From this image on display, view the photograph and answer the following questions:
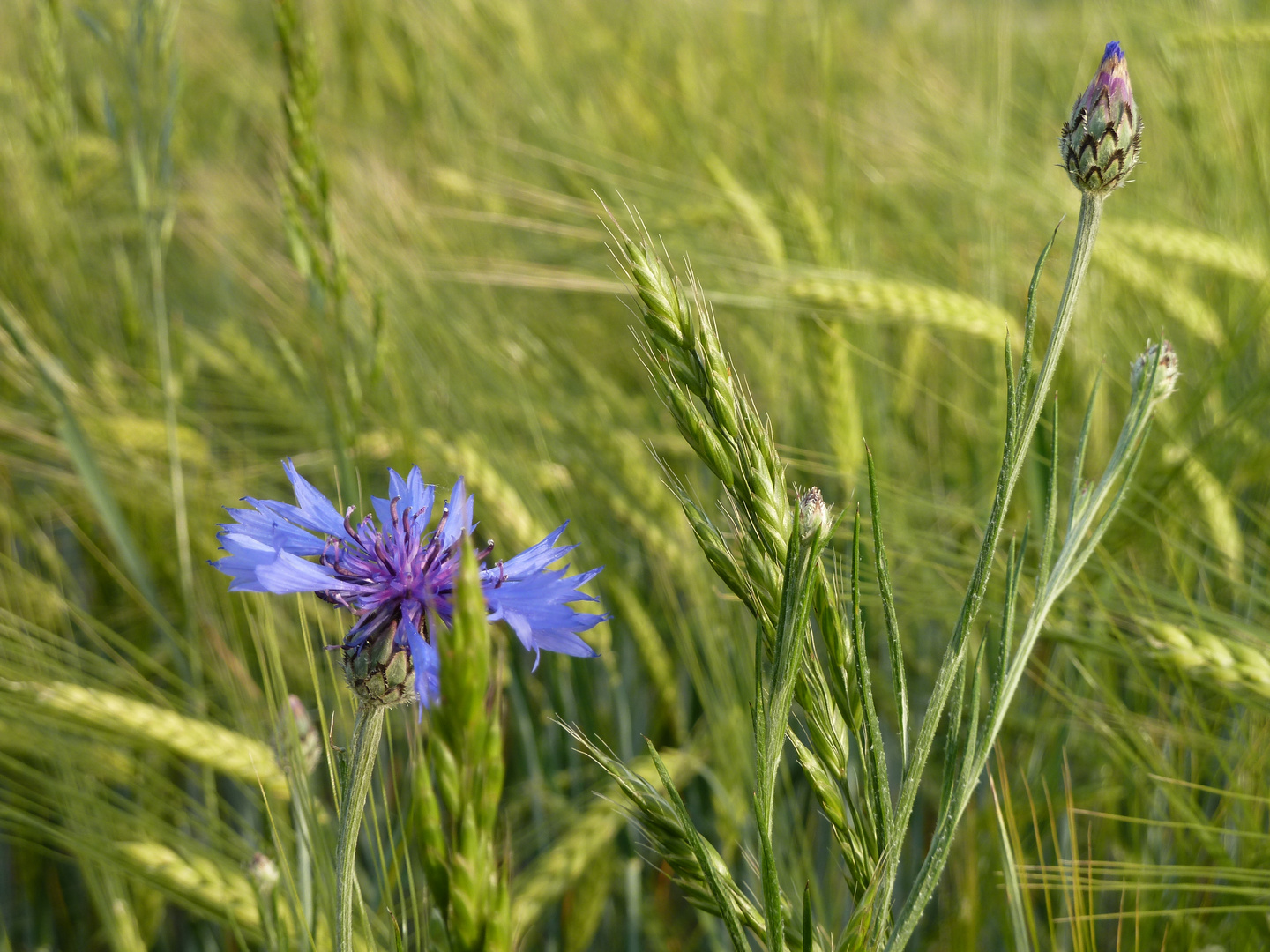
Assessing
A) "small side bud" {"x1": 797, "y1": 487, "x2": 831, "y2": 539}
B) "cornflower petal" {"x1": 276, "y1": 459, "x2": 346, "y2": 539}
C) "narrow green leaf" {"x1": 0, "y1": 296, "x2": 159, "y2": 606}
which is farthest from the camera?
"narrow green leaf" {"x1": 0, "y1": 296, "x2": 159, "y2": 606}

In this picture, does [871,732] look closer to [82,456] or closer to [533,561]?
[533,561]

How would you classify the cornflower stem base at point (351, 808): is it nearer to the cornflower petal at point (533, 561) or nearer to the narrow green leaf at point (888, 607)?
the cornflower petal at point (533, 561)

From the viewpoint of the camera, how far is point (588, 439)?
128 centimetres

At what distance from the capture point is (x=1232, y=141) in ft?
5.29

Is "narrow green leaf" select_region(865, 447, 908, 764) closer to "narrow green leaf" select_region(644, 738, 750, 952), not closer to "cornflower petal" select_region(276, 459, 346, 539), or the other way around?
"narrow green leaf" select_region(644, 738, 750, 952)

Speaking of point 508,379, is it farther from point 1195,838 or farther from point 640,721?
point 1195,838

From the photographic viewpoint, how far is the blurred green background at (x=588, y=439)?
32.2 inches

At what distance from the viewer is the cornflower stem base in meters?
0.39

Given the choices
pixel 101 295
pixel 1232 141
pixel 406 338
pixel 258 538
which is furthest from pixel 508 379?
pixel 1232 141

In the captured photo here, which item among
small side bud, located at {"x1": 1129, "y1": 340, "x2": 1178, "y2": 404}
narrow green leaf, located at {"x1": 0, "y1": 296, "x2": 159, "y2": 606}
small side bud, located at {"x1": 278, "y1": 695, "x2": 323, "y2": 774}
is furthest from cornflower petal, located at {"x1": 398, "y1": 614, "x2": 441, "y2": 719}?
narrow green leaf, located at {"x1": 0, "y1": 296, "x2": 159, "y2": 606}

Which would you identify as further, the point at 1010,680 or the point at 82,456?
the point at 82,456

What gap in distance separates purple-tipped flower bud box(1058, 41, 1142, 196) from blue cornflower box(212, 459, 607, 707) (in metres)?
0.25

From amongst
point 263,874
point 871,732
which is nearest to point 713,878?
point 871,732

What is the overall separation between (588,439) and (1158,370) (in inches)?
35.9
